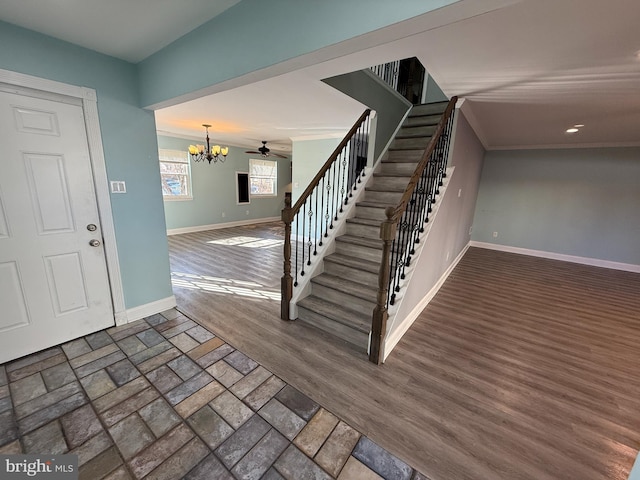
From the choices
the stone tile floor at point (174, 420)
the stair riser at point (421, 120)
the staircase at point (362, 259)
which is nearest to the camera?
the stone tile floor at point (174, 420)

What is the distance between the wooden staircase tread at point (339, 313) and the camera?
2.37 meters

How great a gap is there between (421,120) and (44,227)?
4707mm

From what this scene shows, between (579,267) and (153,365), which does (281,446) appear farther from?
(579,267)

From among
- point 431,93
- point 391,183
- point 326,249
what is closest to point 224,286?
point 326,249

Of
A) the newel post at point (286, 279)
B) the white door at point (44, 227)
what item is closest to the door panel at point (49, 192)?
the white door at point (44, 227)

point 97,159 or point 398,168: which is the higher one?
point 398,168

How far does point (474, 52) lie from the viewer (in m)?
1.99

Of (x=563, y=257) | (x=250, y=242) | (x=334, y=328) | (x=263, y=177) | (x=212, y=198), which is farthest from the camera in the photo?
(x=263, y=177)

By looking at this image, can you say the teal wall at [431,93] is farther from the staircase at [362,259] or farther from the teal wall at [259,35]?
the teal wall at [259,35]

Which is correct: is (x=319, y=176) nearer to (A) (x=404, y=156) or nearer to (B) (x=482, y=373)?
(A) (x=404, y=156)

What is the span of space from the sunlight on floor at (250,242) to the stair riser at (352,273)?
3.06 m

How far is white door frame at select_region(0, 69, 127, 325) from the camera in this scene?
6.08ft

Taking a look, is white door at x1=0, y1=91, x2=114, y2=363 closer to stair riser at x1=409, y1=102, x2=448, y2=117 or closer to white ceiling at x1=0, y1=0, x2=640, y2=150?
white ceiling at x1=0, y1=0, x2=640, y2=150

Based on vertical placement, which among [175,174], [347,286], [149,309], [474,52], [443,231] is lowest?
[149,309]
